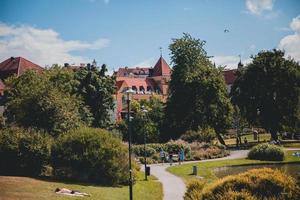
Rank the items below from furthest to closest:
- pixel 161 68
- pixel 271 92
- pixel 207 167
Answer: pixel 161 68
pixel 271 92
pixel 207 167

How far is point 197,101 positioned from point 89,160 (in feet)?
121

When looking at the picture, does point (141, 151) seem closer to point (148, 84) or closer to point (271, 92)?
point (271, 92)

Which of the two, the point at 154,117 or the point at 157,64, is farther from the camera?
the point at 157,64

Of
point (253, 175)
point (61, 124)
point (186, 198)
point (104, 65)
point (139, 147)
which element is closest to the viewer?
point (253, 175)

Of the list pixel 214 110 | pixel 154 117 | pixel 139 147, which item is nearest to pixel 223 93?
pixel 214 110

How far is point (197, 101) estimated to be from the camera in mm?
62906

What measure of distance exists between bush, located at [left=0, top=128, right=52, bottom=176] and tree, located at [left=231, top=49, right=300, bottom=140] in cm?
4355

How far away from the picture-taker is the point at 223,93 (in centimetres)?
6384

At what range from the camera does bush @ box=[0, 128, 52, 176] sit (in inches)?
1057

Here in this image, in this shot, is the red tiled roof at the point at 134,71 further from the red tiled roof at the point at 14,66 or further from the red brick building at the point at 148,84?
the red tiled roof at the point at 14,66

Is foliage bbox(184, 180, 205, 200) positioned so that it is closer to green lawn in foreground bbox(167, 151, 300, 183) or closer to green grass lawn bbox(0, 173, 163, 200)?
green grass lawn bbox(0, 173, 163, 200)

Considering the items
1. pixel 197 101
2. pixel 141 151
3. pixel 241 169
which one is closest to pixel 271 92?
pixel 197 101

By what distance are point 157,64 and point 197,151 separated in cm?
6946

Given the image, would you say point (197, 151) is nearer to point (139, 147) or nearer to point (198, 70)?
point (139, 147)
